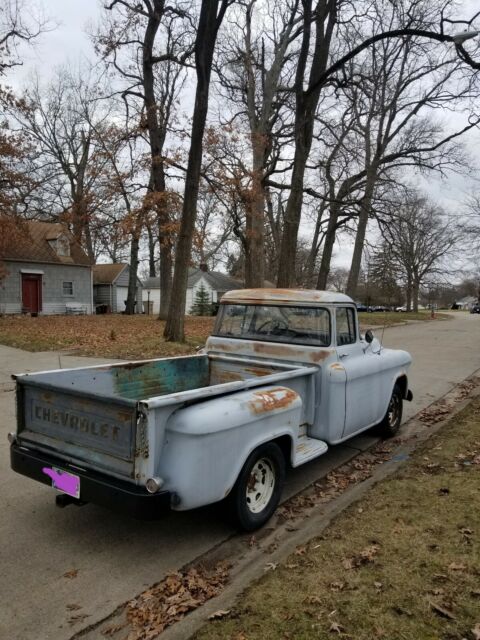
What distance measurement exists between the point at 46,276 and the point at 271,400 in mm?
30473

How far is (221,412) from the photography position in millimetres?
3297

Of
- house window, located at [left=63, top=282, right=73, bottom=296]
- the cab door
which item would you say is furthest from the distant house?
the cab door

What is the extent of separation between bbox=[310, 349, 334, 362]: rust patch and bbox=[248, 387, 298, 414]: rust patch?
33.0 inches

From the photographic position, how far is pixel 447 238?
53312 mm

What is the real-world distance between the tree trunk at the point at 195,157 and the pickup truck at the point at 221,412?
7.88 metres

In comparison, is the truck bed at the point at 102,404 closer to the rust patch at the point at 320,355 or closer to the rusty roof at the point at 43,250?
the rust patch at the point at 320,355

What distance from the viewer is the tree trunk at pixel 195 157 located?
1247 centimetres

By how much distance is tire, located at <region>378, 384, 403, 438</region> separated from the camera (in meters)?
6.13

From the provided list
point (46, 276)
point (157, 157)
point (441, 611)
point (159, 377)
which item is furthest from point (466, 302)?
point (441, 611)

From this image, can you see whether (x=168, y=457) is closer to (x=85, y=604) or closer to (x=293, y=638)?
(x=85, y=604)

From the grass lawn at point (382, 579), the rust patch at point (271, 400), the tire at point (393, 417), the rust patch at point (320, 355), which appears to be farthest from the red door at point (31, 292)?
the grass lawn at point (382, 579)

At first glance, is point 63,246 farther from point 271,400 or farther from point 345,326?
point 271,400

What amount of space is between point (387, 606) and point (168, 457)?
1515 millimetres

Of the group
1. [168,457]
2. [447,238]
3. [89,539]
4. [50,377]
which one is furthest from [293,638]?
[447,238]
